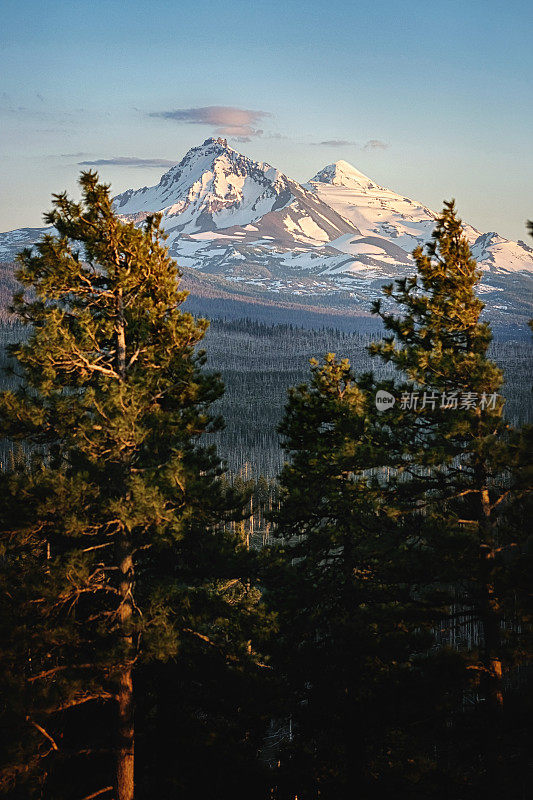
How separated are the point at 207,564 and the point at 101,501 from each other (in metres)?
3.02

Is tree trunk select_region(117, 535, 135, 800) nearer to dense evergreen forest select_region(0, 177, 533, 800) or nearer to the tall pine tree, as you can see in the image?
dense evergreen forest select_region(0, 177, 533, 800)

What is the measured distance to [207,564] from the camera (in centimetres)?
1689

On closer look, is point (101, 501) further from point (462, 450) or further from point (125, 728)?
point (462, 450)

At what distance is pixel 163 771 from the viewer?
16.6 m

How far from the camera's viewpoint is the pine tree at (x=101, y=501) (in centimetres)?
1424

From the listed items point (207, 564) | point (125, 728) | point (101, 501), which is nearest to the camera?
point (125, 728)

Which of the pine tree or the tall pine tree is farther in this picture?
the tall pine tree

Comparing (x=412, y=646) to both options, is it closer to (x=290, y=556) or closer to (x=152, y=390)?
(x=290, y=556)

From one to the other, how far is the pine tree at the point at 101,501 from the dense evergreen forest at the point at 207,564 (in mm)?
59

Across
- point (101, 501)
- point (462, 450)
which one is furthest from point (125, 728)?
point (462, 450)

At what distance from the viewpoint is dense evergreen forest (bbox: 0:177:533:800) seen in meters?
14.5

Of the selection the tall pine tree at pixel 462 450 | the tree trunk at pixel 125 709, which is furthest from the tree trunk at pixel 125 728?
the tall pine tree at pixel 462 450

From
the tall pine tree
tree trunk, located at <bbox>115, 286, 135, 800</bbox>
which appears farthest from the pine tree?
the tall pine tree

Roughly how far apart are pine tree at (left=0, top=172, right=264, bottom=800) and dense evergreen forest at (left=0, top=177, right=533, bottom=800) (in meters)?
0.06
